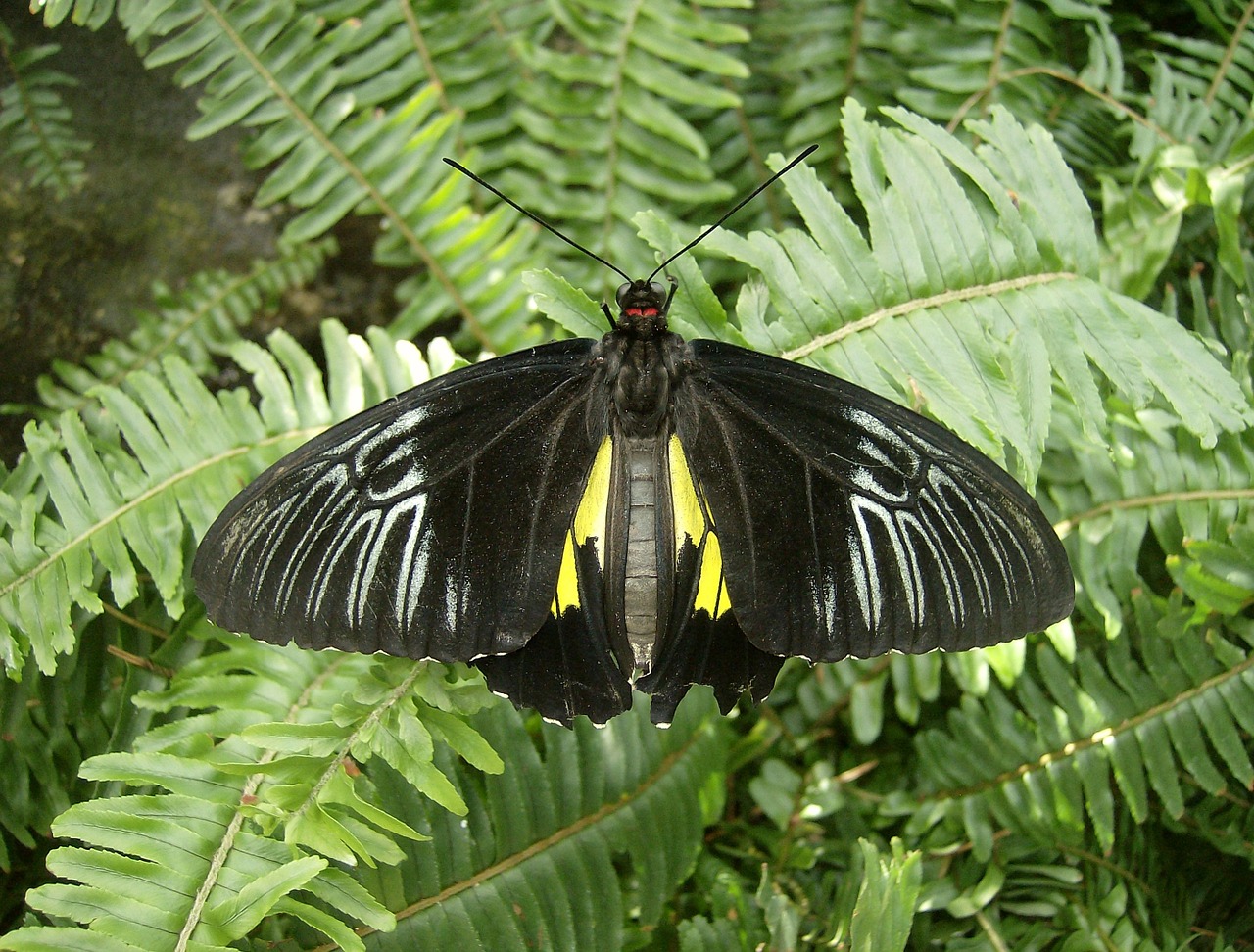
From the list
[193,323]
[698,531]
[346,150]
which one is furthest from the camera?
[193,323]

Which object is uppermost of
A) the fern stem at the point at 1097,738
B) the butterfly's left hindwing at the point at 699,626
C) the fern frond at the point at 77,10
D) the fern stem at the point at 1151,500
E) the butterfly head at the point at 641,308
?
the fern frond at the point at 77,10

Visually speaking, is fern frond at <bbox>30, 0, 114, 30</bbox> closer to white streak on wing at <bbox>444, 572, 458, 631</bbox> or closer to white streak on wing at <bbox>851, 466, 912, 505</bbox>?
white streak on wing at <bbox>444, 572, 458, 631</bbox>

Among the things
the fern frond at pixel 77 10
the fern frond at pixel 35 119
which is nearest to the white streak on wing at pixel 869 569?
the fern frond at pixel 77 10

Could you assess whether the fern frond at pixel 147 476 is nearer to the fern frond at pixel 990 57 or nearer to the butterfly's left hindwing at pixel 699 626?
the butterfly's left hindwing at pixel 699 626

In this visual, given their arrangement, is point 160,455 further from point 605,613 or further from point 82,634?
point 605,613

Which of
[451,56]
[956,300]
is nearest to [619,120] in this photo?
[451,56]

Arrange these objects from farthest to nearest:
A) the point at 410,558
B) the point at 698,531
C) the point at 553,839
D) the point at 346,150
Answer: the point at 346,150, the point at 553,839, the point at 698,531, the point at 410,558

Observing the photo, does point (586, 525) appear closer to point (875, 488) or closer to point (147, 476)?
point (875, 488)
